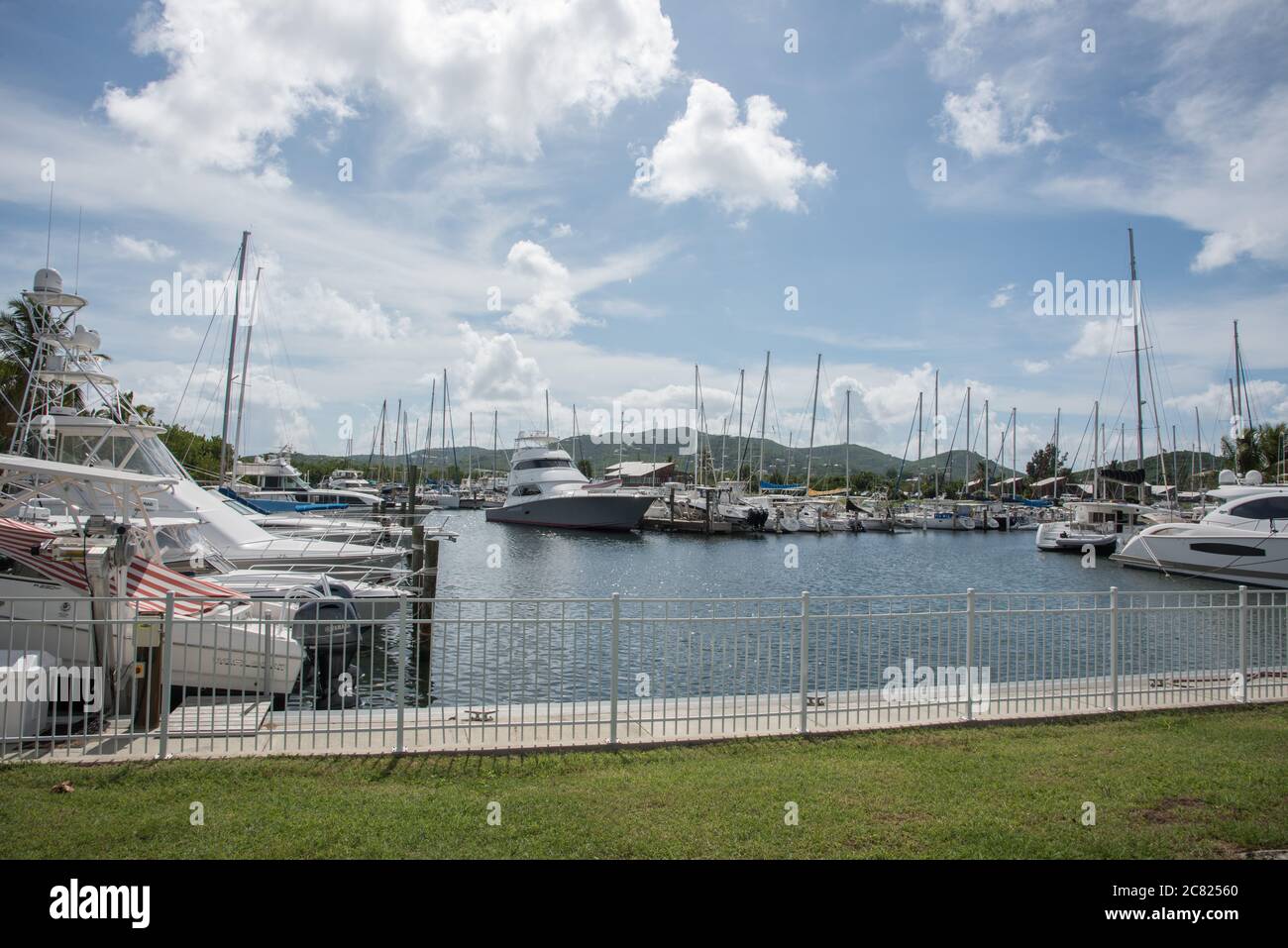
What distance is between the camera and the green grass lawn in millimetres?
5820

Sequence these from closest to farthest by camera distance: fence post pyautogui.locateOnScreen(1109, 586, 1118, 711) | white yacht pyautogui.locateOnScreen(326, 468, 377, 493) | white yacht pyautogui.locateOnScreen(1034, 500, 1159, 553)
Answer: fence post pyautogui.locateOnScreen(1109, 586, 1118, 711), white yacht pyautogui.locateOnScreen(1034, 500, 1159, 553), white yacht pyautogui.locateOnScreen(326, 468, 377, 493)

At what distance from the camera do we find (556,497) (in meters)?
66.5

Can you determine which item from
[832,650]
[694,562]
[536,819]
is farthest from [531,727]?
[694,562]

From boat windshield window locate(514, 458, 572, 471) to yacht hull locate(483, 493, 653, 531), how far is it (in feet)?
11.9

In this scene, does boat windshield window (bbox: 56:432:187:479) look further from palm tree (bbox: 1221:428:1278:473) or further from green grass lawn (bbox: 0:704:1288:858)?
palm tree (bbox: 1221:428:1278:473)

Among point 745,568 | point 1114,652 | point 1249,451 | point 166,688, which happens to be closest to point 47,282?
point 166,688

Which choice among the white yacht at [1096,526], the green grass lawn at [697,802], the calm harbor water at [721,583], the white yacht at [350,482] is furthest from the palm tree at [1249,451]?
the white yacht at [350,482]

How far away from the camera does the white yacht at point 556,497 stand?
213ft

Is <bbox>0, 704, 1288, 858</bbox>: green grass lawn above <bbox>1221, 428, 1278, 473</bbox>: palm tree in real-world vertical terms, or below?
below

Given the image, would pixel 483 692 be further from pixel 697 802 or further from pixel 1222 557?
pixel 1222 557

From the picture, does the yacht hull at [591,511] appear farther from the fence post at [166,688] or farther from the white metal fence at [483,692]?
the fence post at [166,688]

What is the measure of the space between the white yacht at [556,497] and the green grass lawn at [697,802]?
56.0m

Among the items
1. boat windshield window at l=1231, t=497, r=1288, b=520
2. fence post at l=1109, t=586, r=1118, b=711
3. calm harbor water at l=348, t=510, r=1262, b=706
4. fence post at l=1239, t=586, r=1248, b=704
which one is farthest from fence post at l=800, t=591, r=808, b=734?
boat windshield window at l=1231, t=497, r=1288, b=520

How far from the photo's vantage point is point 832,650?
1911 cm
